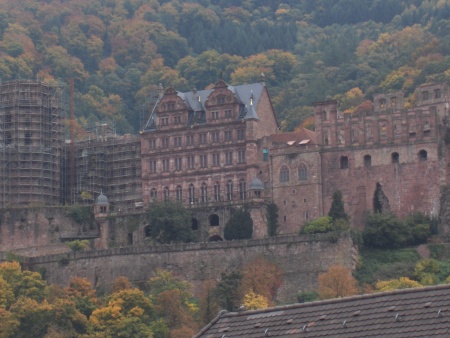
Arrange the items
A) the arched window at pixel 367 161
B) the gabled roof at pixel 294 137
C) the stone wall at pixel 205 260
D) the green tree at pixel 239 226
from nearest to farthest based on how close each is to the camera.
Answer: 1. the stone wall at pixel 205 260
2. the arched window at pixel 367 161
3. the green tree at pixel 239 226
4. the gabled roof at pixel 294 137

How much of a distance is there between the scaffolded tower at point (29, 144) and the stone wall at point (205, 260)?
28.2 ft

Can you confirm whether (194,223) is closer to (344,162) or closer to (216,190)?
(216,190)

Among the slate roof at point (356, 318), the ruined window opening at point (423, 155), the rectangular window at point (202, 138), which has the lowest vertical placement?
the slate roof at point (356, 318)

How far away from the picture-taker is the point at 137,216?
95.2 meters

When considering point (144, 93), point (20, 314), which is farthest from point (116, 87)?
point (20, 314)

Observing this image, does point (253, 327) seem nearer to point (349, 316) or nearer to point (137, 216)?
point (349, 316)

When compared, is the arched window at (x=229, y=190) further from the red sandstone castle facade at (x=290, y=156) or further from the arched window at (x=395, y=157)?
the arched window at (x=395, y=157)

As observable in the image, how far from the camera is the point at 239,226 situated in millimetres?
91688

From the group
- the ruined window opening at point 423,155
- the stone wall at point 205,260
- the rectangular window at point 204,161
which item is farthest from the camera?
the rectangular window at point 204,161

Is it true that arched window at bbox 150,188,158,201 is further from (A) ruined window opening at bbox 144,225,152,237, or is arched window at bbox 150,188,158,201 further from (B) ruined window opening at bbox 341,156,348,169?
(B) ruined window opening at bbox 341,156,348,169

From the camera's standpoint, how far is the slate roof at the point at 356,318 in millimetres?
26219

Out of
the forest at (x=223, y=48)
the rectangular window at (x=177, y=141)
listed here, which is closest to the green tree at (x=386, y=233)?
→ the rectangular window at (x=177, y=141)

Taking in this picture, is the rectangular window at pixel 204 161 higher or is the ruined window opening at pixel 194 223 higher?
the rectangular window at pixel 204 161

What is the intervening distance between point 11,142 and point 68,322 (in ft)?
84.1
